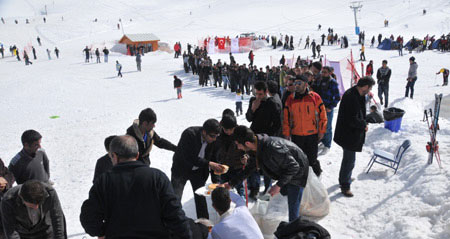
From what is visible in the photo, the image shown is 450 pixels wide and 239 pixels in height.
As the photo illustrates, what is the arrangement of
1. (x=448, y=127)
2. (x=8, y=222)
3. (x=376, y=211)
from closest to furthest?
(x=8, y=222), (x=376, y=211), (x=448, y=127)

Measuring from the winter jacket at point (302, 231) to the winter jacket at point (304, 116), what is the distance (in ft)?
8.64

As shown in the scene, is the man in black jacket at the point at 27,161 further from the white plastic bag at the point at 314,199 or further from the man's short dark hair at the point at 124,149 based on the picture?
the white plastic bag at the point at 314,199

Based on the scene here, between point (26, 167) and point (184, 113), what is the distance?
8.83m

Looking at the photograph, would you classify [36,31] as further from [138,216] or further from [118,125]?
[138,216]

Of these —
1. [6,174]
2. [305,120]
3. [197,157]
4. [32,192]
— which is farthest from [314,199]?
[6,174]

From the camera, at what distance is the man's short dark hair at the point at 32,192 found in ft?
9.96

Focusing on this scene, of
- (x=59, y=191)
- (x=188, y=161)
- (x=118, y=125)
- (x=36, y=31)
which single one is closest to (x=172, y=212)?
(x=188, y=161)

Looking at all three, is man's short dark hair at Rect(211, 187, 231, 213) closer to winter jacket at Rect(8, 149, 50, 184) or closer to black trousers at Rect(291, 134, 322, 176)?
winter jacket at Rect(8, 149, 50, 184)

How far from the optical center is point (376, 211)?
4770 millimetres

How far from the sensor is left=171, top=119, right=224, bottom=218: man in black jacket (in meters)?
4.00

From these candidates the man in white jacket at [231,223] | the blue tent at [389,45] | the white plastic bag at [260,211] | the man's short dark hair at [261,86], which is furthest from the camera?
the blue tent at [389,45]

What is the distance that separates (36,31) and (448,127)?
61371 mm

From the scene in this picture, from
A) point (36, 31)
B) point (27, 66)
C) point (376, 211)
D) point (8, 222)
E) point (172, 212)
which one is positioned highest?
point (36, 31)

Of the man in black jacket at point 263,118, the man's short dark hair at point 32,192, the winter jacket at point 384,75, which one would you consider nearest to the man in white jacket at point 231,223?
the man's short dark hair at point 32,192
